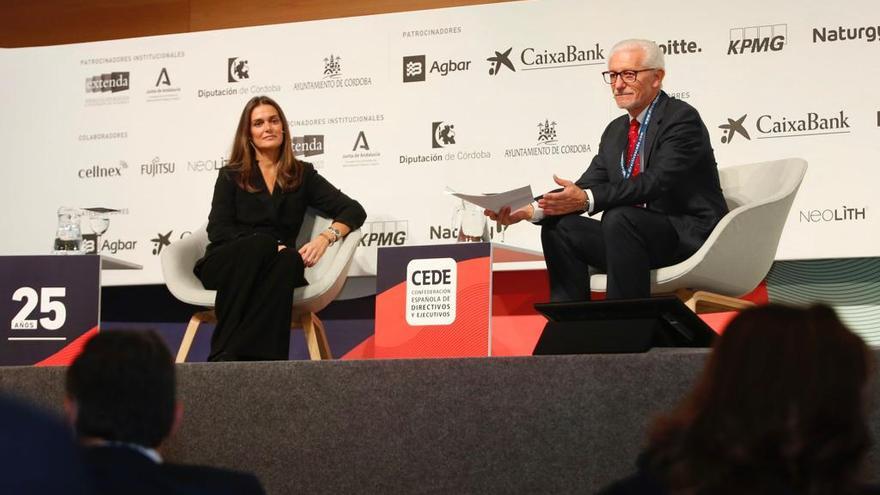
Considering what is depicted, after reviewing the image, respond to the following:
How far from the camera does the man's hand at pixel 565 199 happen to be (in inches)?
147

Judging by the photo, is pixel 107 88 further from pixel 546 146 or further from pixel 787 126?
pixel 787 126

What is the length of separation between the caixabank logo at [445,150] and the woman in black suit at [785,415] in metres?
4.00

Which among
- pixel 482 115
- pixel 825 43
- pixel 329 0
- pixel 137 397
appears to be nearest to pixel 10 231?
pixel 329 0

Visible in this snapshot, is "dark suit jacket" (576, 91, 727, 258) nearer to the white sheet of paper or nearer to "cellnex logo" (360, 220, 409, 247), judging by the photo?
the white sheet of paper

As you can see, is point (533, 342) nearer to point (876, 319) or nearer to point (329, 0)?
point (876, 319)

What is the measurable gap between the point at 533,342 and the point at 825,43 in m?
1.82

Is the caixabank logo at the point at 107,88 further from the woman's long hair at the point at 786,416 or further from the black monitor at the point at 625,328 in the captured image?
the woman's long hair at the point at 786,416

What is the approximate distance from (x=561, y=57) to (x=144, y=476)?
415 cm

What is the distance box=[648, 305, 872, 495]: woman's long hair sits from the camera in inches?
53.6

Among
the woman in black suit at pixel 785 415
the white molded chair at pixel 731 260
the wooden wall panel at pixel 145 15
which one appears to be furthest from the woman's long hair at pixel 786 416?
the wooden wall panel at pixel 145 15

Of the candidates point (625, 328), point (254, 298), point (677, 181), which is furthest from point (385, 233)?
point (625, 328)

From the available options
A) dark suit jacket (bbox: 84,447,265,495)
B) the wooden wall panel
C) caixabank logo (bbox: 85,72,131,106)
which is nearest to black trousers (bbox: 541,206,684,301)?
dark suit jacket (bbox: 84,447,265,495)

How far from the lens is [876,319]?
195 inches

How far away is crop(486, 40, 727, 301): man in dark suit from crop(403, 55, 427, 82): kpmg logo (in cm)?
169
